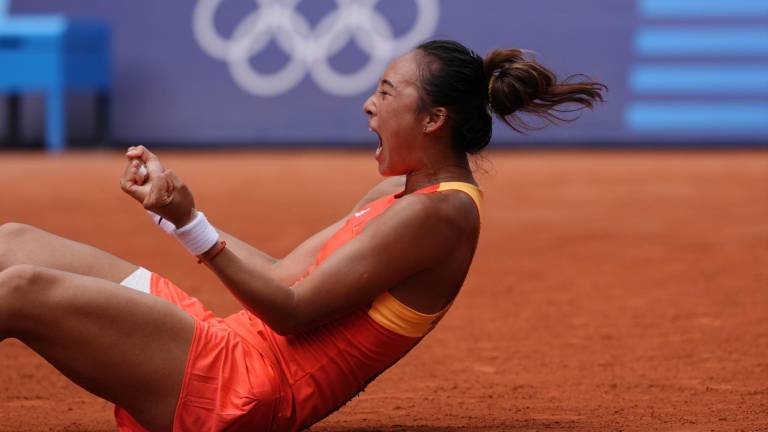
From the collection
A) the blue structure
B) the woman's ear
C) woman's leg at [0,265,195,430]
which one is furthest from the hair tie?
the blue structure

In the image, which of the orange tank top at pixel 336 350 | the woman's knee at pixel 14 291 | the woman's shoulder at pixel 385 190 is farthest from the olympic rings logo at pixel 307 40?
the woman's knee at pixel 14 291

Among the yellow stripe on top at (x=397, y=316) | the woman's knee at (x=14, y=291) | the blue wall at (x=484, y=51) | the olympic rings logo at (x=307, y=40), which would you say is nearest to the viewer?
the woman's knee at (x=14, y=291)

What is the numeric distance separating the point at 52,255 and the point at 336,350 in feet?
3.23

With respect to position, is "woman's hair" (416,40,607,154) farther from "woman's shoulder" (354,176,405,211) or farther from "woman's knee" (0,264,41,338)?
"woman's knee" (0,264,41,338)

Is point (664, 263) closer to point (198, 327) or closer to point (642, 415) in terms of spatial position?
point (642, 415)

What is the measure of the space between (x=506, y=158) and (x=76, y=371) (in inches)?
433

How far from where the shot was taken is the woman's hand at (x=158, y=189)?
3275mm

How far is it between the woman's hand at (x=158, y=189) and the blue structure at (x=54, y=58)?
10.8 meters

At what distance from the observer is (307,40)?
14336mm

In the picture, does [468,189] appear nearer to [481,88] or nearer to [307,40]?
[481,88]

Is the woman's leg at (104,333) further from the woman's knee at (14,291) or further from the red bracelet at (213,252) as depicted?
the red bracelet at (213,252)

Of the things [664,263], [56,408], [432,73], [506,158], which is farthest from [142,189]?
[506,158]

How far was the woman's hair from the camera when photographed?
3633 mm

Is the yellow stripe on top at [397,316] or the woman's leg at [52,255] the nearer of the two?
the yellow stripe on top at [397,316]
